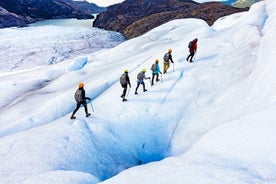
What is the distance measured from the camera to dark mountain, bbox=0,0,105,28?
87938 millimetres

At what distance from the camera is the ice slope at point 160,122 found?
31.9 feet

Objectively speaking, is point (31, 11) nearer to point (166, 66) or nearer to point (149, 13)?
point (149, 13)

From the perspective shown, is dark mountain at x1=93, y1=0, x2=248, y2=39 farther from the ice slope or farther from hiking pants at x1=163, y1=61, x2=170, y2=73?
hiking pants at x1=163, y1=61, x2=170, y2=73

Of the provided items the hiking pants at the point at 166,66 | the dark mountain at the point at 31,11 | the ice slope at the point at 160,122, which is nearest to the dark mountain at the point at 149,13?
the dark mountain at the point at 31,11

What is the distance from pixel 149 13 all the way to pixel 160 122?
68273 millimetres

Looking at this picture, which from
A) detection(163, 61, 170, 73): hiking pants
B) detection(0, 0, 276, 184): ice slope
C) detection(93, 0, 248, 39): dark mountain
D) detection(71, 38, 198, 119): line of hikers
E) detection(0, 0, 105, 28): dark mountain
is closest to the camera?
detection(0, 0, 276, 184): ice slope

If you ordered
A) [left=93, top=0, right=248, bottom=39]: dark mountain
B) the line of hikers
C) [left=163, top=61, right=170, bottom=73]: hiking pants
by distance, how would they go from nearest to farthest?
the line of hikers, [left=163, top=61, right=170, bottom=73]: hiking pants, [left=93, top=0, right=248, bottom=39]: dark mountain

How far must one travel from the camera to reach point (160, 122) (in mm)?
15586

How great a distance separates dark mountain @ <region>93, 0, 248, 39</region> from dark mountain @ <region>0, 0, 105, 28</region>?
1075 inches

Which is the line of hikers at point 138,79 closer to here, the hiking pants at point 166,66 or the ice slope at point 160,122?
the hiking pants at point 166,66

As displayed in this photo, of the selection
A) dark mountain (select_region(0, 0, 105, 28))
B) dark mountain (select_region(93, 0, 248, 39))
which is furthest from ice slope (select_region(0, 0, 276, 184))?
dark mountain (select_region(0, 0, 105, 28))

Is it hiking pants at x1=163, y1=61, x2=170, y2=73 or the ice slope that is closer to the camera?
the ice slope

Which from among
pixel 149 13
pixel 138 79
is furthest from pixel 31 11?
pixel 138 79

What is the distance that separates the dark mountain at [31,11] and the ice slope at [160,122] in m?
73.2
